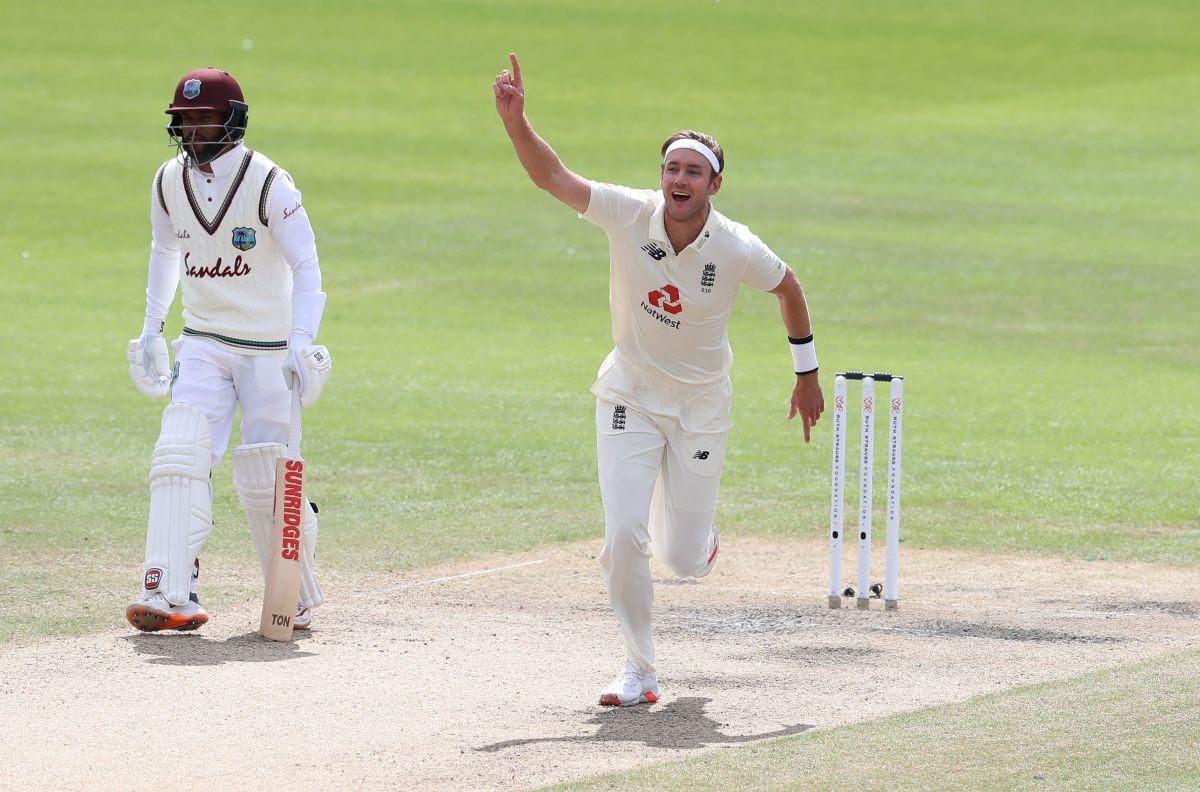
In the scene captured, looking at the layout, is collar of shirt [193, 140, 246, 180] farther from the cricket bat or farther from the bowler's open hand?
the bowler's open hand

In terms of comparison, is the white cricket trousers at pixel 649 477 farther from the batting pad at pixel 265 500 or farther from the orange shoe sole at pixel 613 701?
the batting pad at pixel 265 500

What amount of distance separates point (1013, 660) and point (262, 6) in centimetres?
3285

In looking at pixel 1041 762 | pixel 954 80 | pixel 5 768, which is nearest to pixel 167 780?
pixel 5 768

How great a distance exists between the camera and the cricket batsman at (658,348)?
7.01 metres

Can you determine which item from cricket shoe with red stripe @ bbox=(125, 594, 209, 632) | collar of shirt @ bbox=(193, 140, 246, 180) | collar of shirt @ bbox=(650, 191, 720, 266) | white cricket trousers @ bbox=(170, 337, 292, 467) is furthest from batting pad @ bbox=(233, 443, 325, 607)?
collar of shirt @ bbox=(650, 191, 720, 266)

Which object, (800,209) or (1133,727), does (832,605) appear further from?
(800,209)

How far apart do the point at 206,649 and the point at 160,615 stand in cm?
25

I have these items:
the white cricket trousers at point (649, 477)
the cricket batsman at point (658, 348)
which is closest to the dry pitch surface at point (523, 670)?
the white cricket trousers at point (649, 477)

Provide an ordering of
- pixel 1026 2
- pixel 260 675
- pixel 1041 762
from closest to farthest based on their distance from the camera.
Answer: pixel 1041 762 < pixel 260 675 < pixel 1026 2

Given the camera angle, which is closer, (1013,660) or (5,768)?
(5,768)

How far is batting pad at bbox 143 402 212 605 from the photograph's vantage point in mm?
7926

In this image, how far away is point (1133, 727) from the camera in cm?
623

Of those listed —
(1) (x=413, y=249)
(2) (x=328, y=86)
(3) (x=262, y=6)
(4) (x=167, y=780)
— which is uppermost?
(3) (x=262, y=6)

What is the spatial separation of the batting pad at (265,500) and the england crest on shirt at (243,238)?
2.82 feet
